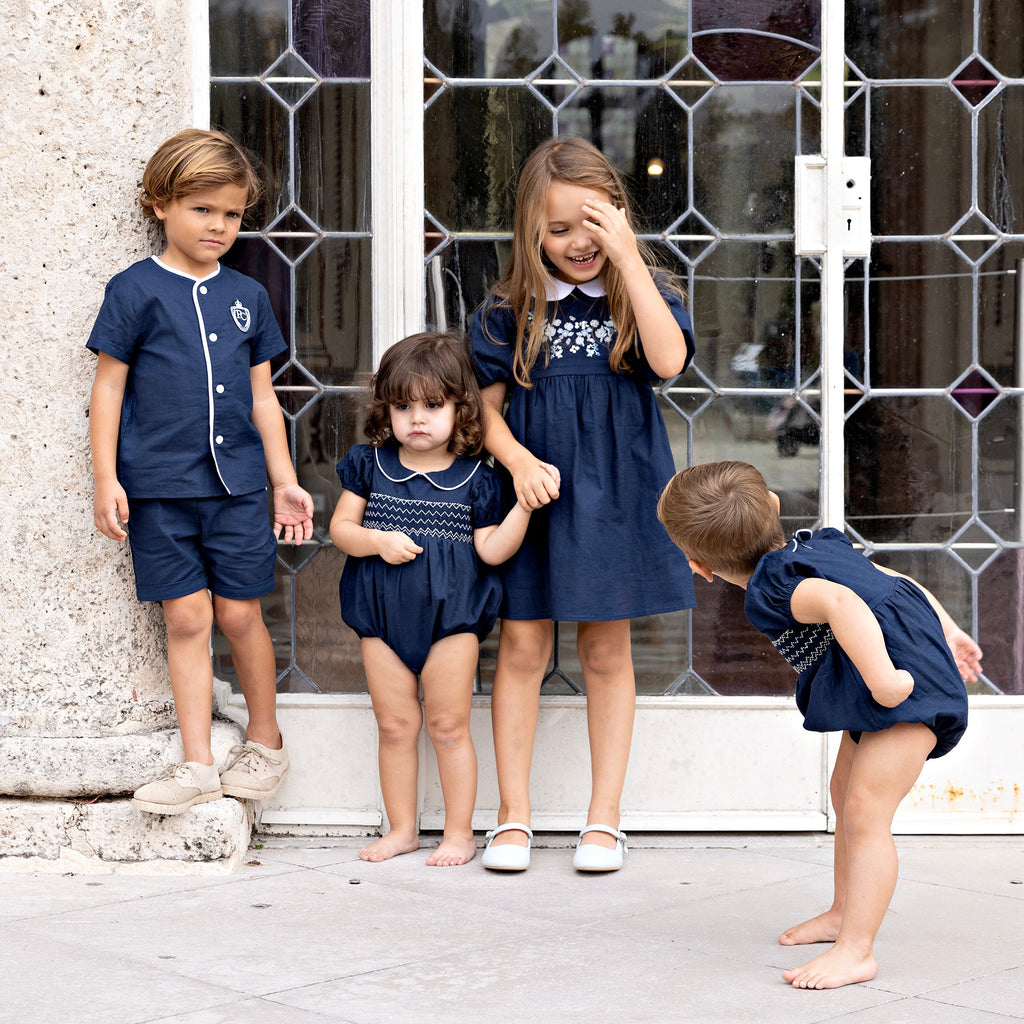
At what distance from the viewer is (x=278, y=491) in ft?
10.7

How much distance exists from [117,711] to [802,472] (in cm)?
169

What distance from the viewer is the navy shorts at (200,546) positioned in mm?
3064

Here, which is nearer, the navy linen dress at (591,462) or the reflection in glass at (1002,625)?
the navy linen dress at (591,462)

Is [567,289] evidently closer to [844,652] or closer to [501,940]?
[844,652]

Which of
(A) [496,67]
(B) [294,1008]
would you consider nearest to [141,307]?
(A) [496,67]

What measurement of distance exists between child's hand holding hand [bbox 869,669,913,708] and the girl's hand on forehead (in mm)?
1103

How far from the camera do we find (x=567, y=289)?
3.18 metres

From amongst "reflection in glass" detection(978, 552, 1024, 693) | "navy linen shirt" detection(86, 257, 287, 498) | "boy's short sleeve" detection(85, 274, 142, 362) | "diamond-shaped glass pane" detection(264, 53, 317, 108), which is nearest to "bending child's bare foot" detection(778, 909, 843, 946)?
"reflection in glass" detection(978, 552, 1024, 693)

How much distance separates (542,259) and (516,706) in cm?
101

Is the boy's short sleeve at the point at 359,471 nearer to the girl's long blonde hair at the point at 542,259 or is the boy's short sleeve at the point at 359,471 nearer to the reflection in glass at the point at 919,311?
the girl's long blonde hair at the point at 542,259

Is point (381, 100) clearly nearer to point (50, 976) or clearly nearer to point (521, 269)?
point (521, 269)

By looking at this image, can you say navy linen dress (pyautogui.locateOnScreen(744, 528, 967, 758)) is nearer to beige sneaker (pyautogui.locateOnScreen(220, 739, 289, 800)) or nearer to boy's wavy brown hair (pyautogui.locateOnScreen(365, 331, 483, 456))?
boy's wavy brown hair (pyautogui.locateOnScreen(365, 331, 483, 456))

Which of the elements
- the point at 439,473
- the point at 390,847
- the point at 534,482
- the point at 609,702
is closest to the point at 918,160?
the point at 534,482

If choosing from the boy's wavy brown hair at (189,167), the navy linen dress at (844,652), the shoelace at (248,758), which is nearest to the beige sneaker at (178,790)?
the shoelace at (248,758)
